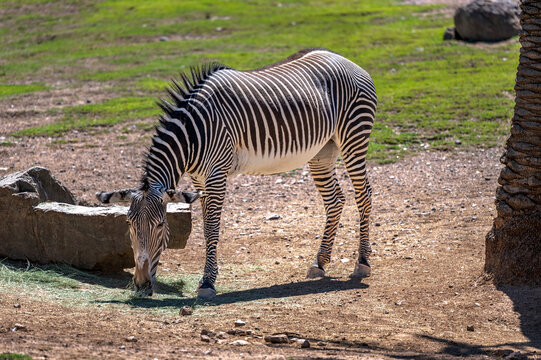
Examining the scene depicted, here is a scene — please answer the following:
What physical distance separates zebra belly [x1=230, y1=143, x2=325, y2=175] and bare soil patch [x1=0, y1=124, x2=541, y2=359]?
4.63ft

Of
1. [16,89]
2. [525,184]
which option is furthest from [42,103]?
[525,184]

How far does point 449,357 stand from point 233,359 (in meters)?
1.88

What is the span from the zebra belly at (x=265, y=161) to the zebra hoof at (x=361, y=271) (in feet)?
5.09

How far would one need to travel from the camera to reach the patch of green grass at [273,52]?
18203mm

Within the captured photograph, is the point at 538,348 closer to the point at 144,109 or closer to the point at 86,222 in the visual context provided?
the point at 86,222

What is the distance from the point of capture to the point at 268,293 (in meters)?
8.73

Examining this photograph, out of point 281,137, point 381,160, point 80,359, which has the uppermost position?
point 281,137

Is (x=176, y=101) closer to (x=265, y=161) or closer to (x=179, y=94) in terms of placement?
(x=179, y=94)

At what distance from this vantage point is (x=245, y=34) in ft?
105

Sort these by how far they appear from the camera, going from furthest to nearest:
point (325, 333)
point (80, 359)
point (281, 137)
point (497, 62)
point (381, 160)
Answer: point (497, 62) → point (381, 160) → point (281, 137) → point (325, 333) → point (80, 359)

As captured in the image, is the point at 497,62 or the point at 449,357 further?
the point at 497,62

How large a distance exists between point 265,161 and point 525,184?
10.2ft

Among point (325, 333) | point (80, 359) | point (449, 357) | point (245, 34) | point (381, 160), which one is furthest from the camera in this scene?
point (245, 34)

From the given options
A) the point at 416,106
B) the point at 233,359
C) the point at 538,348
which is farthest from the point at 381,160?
the point at 233,359
